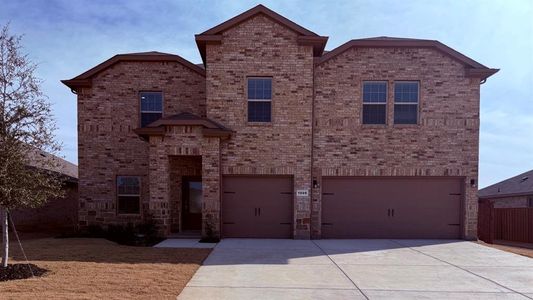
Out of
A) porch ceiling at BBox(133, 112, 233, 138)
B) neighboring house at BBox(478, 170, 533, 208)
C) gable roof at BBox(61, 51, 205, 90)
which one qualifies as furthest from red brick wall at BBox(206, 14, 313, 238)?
neighboring house at BBox(478, 170, 533, 208)

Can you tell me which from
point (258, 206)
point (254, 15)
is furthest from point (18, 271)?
point (254, 15)

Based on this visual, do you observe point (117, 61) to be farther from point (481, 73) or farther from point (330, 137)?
point (481, 73)

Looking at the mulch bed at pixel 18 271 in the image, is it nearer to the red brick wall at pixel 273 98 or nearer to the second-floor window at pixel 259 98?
the red brick wall at pixel 273 98

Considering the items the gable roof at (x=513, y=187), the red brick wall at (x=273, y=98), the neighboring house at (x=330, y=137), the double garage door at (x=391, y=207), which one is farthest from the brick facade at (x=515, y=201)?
the red brick wall at (x=273, y=98)

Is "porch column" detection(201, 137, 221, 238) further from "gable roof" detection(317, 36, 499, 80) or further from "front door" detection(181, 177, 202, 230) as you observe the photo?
"gable roof" detection(317, 36, 499, 80)

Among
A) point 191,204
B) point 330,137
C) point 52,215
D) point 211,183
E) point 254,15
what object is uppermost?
point 254,15

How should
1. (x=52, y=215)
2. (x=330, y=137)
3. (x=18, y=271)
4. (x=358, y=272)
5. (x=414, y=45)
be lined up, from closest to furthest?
(x=18, y=271), (x=358, y=272), (x=330, y=137), (x=414, y=45), (x=52, y=215)

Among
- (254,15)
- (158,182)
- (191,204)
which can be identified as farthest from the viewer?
(191,204)

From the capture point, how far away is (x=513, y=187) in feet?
77.0

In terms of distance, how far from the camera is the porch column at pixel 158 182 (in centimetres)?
1320

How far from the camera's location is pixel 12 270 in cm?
779

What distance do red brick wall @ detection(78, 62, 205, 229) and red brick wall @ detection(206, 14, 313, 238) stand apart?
191 centimetres

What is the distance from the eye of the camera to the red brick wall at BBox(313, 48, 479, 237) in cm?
1403

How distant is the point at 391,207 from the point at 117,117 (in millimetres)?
11233
